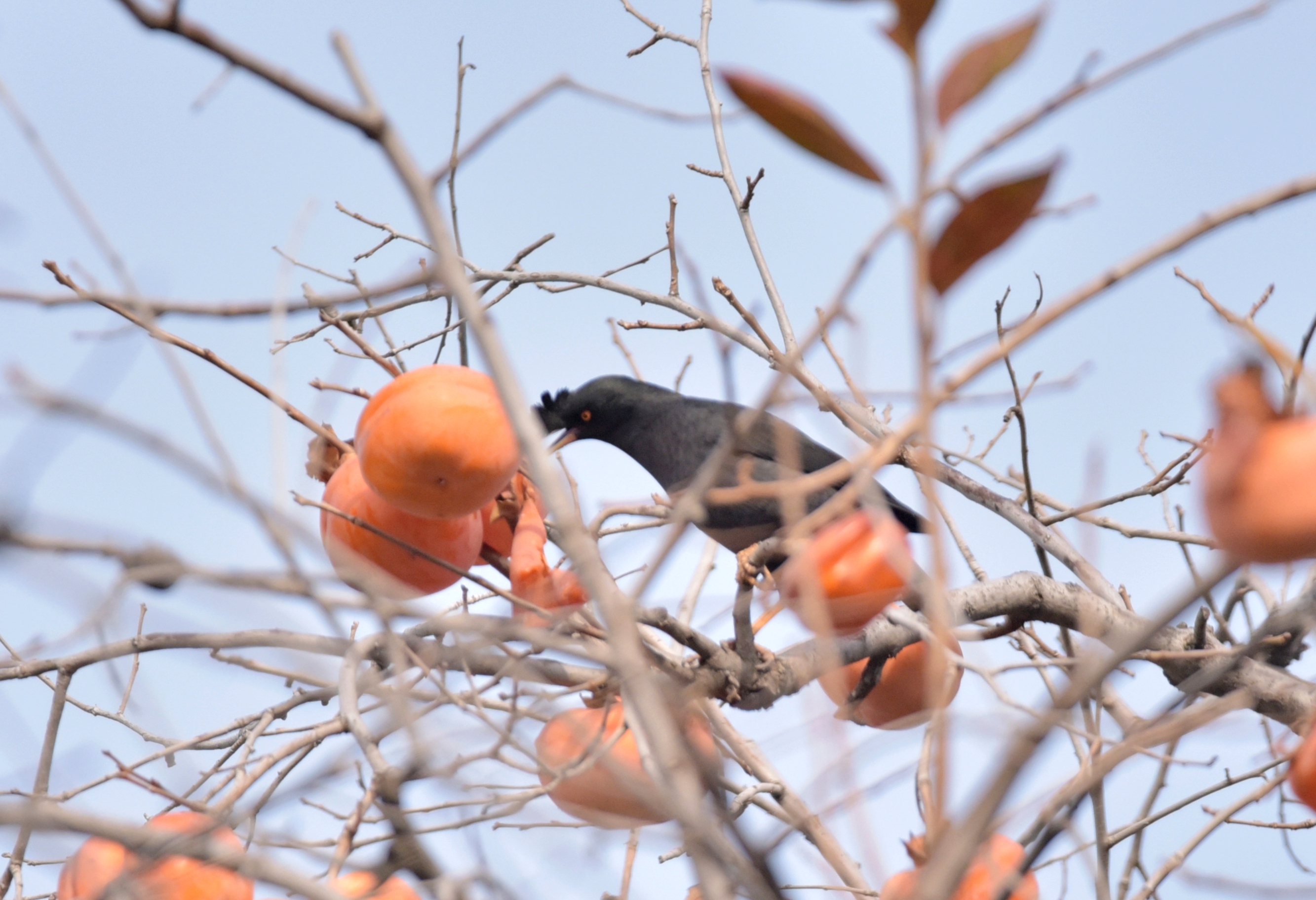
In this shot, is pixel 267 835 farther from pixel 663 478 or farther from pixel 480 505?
pixel 663 478

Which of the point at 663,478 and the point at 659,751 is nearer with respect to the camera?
the point at 659,751

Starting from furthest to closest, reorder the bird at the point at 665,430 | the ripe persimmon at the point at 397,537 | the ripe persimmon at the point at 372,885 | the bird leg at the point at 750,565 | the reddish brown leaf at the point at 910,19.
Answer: the bird at the point at 665,430 → the ripe persimmon at the point at 397,537 → the bird leg at the point at 750,565 → the ripe persimmon at the point at 372,885 → the reddish brown leaf at the point at 910,19

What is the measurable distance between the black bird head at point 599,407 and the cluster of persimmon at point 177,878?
192 cm

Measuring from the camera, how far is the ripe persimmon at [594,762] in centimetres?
119

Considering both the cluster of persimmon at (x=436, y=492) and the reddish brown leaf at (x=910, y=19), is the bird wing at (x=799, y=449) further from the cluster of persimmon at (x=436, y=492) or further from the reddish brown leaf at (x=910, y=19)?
the reddish brown leaf at (x=910, y=19)

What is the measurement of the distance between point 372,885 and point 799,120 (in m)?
0.92

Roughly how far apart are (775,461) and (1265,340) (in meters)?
2.55

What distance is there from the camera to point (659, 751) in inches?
23.8

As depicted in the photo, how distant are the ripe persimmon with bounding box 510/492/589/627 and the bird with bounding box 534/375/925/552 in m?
1.34

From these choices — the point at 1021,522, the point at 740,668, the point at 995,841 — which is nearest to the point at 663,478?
the point at 1021,522

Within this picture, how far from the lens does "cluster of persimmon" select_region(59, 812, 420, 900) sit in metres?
1.03

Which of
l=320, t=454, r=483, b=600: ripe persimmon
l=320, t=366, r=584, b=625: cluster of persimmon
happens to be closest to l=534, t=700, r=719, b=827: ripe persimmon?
l=320, t=366, r=584, b=625: cluster of persimmon

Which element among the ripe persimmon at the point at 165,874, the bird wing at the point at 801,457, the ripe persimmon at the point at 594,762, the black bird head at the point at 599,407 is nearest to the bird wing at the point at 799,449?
the bird wing at the point at 801,457

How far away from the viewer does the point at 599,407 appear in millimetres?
3348
